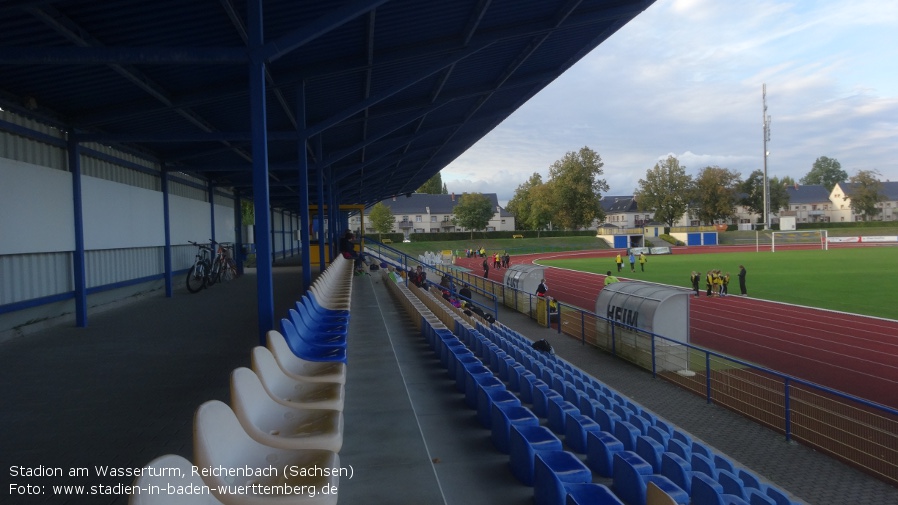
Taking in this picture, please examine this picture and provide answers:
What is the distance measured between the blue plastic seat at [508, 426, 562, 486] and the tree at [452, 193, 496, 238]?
7352 centimetres

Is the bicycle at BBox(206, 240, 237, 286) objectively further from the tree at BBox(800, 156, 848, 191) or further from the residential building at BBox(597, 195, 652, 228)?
the tree at BBox(800, 156, 848, 191)

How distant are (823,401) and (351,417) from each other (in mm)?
7093

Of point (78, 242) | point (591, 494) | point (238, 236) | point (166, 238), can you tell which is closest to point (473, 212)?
point (238, 236)

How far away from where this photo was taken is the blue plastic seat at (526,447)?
149 inches

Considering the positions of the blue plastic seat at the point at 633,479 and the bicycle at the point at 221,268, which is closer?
the blue plastic seat at the point at 633,479

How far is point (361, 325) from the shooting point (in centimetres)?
1032

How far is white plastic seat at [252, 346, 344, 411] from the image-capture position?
404 centimetres

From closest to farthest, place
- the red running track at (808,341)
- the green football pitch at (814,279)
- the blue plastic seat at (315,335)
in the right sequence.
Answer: the blue plastic seat at (315,335), the red running track at (808,341), the green football pitch at (814,279)

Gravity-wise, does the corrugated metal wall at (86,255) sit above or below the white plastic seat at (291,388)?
above

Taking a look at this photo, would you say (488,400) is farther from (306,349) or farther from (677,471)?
(306,349)

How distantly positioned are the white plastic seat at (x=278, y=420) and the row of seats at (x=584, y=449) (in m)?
1.29

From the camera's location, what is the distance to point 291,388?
4.53m

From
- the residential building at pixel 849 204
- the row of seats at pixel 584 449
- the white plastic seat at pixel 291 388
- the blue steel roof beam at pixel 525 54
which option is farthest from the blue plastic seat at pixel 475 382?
the residential building at pixel 849 204

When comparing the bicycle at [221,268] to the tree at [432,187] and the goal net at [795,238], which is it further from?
the tree at [432,187]
